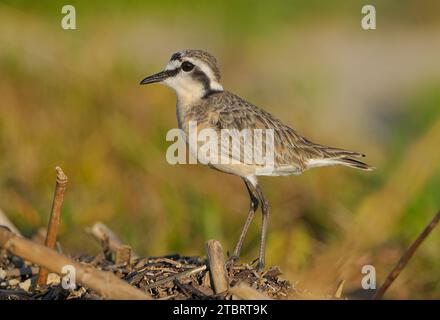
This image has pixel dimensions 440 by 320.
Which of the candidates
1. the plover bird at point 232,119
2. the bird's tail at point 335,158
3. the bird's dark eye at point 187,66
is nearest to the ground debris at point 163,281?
the plover bird at point 232,119

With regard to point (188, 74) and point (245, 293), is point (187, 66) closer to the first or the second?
point (188, 74)

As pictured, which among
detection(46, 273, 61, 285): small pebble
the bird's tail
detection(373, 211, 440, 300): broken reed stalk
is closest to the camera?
detection(373, 211, 440, 300): broken reed stalk

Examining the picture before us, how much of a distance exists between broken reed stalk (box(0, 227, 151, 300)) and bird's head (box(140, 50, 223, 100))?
7.53 feet

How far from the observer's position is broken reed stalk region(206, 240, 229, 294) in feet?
15.2

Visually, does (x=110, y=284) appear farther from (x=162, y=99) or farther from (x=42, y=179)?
(x=162, y=99)

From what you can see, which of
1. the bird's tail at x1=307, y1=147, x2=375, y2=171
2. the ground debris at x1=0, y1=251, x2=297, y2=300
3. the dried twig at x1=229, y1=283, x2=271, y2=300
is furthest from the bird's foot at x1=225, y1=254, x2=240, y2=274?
the bird's tail at x1=307, y1=147, x2=375, y2=171

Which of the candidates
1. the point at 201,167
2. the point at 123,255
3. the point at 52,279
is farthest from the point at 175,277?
the point at 201,167

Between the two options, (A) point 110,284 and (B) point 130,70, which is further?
(B) point 130,70

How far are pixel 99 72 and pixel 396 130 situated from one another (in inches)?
140

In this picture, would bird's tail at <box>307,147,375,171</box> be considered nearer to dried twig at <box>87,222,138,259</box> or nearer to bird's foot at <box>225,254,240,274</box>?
bird's foot at <box>225,254,240,274</box>

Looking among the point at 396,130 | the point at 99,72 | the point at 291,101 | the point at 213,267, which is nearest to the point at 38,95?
the point at 99,72

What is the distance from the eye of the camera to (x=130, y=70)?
10555mm

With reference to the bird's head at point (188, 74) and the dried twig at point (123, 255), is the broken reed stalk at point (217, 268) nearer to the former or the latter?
the dried twig at point (123, 255)

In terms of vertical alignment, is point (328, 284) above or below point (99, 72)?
below
